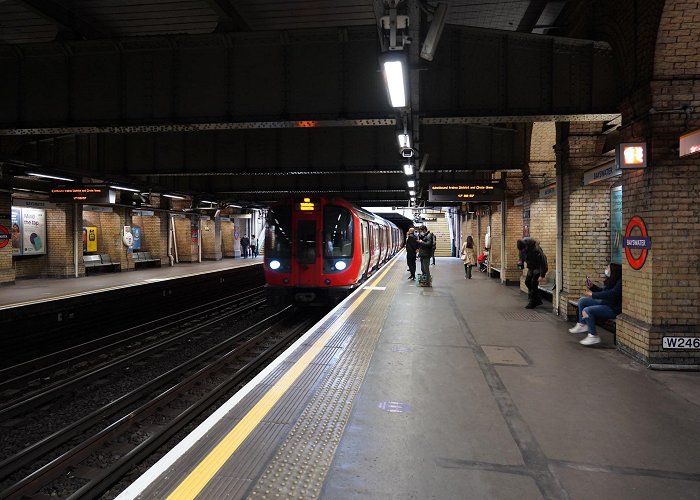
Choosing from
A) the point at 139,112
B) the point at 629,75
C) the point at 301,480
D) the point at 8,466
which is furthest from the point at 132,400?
the point at 629,75

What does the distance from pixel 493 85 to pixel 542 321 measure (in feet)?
14.2

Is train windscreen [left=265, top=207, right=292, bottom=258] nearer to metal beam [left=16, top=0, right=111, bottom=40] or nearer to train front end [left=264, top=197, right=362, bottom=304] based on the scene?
train front end [left=264, top=197, right=362, bottom=304]

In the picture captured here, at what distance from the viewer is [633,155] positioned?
518 centimetres

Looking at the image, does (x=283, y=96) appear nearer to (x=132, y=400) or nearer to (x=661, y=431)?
(x=132, y=400)

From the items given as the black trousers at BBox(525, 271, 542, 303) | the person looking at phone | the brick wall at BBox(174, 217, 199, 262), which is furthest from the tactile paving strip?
the brick wall at BBox(174, 217, 199, 262)

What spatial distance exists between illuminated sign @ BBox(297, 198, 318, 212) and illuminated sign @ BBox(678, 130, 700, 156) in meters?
7.45

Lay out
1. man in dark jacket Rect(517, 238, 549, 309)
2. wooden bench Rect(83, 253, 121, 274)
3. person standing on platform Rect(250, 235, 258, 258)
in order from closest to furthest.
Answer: man in dark jacket Rect(517, 238, 549, 309)
wooden bench Rect(83, 253, 121, 274)
person standing on platform Rect(250, 235, 258, 258)

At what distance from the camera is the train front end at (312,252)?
1043cm

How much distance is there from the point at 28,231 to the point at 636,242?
18.6 metres

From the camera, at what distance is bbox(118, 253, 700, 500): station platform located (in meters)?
2.56

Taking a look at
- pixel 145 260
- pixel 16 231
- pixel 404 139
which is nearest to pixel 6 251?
pixel 16 231

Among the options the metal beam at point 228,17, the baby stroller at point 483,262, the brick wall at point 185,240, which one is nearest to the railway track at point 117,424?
the metal beam at point 228,17

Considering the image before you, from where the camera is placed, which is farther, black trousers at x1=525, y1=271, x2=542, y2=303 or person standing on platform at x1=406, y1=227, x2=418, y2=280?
person standing on platform at x1=406, y1=227, x2=418, y2=280

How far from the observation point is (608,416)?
11.8 ft
